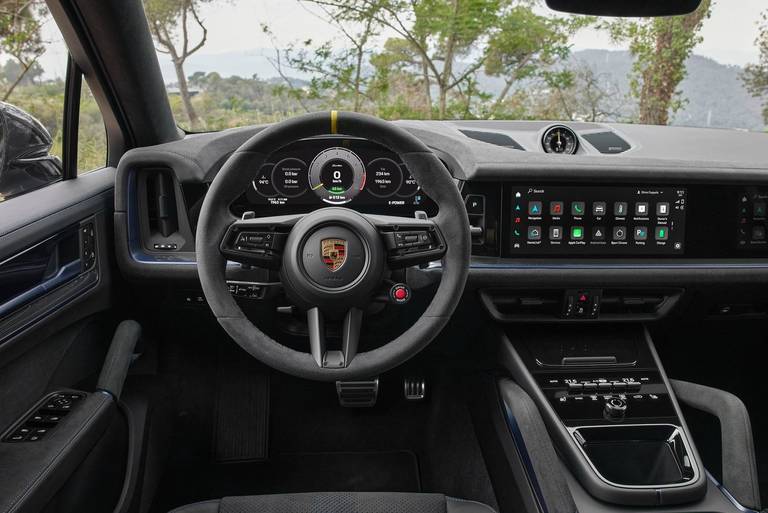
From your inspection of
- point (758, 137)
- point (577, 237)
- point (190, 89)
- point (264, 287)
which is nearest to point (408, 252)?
point (264, 287)

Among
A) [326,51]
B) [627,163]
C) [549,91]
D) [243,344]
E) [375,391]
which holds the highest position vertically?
[326,51]

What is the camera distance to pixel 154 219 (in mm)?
2111

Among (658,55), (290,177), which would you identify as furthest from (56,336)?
(658,55)

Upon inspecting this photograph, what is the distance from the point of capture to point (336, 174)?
6.56ft

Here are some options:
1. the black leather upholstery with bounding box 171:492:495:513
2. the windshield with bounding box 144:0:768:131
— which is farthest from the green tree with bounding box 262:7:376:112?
the black leather upholstery with bounding box 171:492:495:513

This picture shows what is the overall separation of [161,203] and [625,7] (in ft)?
4.87

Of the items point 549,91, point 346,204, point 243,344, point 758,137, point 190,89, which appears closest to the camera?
point 243,344

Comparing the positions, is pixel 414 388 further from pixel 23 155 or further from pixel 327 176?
pixel 23 155

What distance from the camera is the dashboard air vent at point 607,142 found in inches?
90.0

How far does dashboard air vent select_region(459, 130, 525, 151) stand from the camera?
7.47 ft

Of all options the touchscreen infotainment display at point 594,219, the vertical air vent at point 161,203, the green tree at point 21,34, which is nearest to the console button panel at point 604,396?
the touchscreen infotainment display at point 594,219

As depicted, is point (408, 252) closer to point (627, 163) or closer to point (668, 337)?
point (627, 163)

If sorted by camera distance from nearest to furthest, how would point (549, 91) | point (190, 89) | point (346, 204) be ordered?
point (346, 204) < point (190, 89) < point (549, 91)

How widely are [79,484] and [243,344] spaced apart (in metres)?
0.62
